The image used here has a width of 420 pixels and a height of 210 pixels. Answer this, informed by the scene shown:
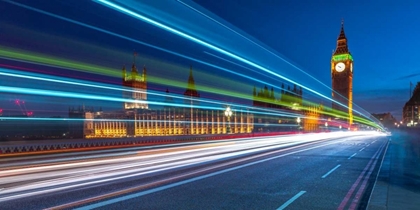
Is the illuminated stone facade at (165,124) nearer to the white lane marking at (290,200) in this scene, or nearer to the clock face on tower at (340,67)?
the clock face on tower at (340,67)

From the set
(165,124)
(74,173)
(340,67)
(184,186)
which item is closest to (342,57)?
(340,67)

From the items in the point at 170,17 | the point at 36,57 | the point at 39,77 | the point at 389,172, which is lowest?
the point at 389,172

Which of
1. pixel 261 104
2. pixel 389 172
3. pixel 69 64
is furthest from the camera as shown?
pixel 261 104

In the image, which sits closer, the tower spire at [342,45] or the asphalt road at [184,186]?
the asphalt road at [184,186]

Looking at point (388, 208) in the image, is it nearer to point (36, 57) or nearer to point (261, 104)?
point (36, 57)

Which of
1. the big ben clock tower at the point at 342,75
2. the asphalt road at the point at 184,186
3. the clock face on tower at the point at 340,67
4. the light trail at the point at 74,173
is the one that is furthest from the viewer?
the clock face on tower at the point at 340,67

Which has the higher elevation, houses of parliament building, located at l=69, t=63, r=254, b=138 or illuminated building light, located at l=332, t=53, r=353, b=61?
illuminated building light, located at l=332, t=53, r=353, b=61

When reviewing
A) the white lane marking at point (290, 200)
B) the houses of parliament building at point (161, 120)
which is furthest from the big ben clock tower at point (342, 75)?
the white lane marking at point (290, 200)

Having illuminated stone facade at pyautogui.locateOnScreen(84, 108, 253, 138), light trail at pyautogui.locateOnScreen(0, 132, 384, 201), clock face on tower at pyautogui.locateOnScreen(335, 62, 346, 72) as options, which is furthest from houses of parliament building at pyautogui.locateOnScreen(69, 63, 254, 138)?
clock face on tower at pyautogui.locateOnScreen(335, 62, 346, 72)

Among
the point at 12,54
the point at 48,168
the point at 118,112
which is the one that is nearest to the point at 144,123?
the point at 118,112

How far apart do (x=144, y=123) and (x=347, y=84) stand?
9215cm

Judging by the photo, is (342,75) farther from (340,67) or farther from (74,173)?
(74,173)

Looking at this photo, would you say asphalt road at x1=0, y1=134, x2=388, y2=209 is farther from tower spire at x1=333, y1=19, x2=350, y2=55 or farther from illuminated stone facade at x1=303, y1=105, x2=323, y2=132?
tower spire at x1=333, y1=19, x2=350, y2=55

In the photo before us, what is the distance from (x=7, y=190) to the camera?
866 cm
